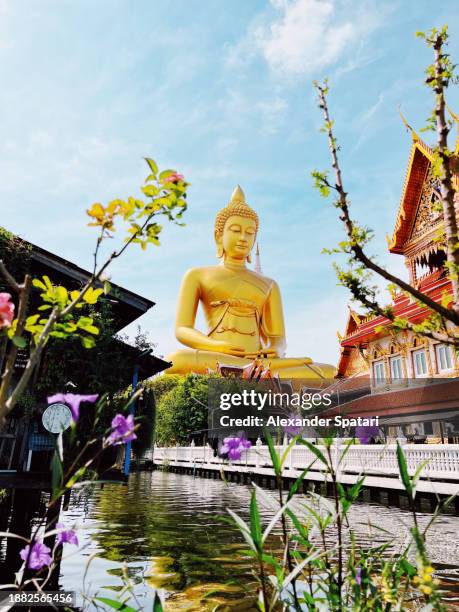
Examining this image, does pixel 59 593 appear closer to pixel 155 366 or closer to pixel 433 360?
pixel 155 366

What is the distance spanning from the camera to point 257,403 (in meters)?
27.7

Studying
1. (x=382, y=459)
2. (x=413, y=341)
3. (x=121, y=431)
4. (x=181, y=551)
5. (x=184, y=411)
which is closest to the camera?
(x=121, y=431)

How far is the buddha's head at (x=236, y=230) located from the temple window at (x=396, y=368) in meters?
12.3

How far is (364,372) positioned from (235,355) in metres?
7.33

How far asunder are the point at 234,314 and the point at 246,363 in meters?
3.15

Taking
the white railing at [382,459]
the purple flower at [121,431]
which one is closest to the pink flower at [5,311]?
the purple flower at [121,431]

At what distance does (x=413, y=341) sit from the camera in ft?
66.2

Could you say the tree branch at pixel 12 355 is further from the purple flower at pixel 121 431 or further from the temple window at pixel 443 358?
the temple window at pixel 443 358

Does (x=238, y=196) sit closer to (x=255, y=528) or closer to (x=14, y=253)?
(x=14, y=253)

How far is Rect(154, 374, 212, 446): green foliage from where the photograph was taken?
93.9 feet

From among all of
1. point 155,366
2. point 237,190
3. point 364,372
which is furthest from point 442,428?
point 237,190

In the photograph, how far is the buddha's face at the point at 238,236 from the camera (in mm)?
30109

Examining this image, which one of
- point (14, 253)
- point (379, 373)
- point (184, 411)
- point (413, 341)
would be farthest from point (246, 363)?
point (14, 253)

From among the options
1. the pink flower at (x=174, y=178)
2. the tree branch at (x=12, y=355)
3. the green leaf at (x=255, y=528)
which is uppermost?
the pink flower at (x=174, y=178)
